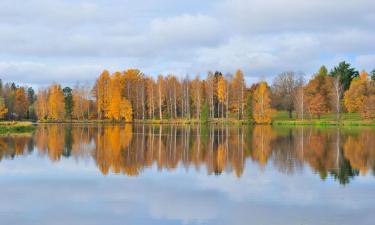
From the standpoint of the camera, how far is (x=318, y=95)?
80.2 meters

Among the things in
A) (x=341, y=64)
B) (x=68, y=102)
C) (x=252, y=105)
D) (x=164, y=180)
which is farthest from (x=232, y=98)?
(x=164, y=180)

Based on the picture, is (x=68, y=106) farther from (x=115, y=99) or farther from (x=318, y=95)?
(x=318, y=95)

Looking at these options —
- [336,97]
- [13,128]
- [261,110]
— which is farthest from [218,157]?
[336,97]

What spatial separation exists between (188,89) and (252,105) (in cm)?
1648

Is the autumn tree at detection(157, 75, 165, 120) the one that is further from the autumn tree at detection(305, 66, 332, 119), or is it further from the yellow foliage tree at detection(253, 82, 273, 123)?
the autumn tree at detection(305, 66, 332, 119)

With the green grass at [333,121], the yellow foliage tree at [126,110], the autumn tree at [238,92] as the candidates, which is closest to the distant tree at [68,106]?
the yellow foliage tree at [126,110]

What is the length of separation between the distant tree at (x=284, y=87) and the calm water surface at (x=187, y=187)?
61.2m

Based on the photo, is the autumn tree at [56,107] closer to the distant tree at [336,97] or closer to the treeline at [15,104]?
the treeline at [15,104]

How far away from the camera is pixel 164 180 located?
769 inches

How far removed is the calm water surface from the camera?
43.5 feet

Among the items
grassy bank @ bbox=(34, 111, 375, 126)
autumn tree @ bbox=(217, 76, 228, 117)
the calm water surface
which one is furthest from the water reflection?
autumn tree @ bbox=(217, 76, 228, 117)

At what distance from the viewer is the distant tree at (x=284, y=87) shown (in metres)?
91.4

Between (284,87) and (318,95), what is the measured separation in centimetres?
1619

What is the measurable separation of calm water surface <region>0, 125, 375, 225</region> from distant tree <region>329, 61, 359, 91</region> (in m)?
63.3
